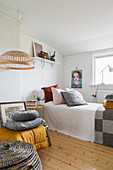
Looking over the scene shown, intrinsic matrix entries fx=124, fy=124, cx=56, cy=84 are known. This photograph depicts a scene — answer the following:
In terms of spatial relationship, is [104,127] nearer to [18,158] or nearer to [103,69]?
[18,158]

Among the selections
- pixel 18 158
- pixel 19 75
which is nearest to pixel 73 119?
pixel 19 75

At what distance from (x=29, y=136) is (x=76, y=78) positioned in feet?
8.86

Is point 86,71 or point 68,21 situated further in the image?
point 86,71

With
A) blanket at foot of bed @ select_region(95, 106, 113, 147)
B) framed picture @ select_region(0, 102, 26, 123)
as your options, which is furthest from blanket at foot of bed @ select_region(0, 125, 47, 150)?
blanket at foot of bed @ select_region(95, 106, 113, 147)

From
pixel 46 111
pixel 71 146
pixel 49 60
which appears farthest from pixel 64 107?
pixel 49 60

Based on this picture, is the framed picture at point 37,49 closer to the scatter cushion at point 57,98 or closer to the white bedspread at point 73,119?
the scatter cushion at point 57,98

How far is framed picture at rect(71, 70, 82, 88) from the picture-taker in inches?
152

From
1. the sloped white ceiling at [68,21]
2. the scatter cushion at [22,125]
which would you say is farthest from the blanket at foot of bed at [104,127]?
the sloped white ceiling at [68,21]

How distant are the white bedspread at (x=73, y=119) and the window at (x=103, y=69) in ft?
4.51

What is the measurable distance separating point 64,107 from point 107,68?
192cm

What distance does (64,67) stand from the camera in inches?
166

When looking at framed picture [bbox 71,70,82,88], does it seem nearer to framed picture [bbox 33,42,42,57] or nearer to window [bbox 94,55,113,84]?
window [bbox 94,55,113,84]

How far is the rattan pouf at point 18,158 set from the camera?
0.80m

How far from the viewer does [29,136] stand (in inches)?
61.4
